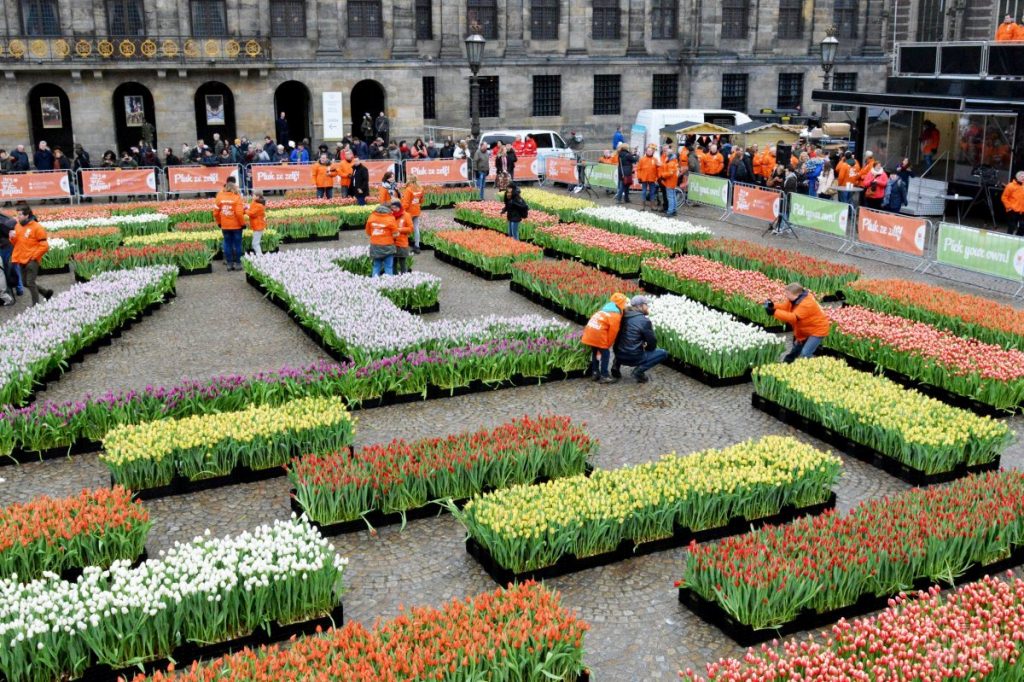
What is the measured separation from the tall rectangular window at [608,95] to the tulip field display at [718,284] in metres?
33.3

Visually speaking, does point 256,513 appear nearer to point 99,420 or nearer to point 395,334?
point 99,420

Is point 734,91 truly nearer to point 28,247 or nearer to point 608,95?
point 608,95

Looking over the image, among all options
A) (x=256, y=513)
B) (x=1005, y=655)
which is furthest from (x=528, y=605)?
(x=256, y=513)

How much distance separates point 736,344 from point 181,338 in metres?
9.19

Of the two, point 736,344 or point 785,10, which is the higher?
point 785,10

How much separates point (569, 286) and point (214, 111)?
3220cm

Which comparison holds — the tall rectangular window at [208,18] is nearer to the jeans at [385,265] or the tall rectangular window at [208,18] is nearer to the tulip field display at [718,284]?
the jeans at [385,265]

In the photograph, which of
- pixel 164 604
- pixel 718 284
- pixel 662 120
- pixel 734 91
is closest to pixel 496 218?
pixel 718 284

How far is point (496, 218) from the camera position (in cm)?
2647

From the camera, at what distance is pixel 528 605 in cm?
738

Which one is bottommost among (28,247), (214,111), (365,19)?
(28,247)

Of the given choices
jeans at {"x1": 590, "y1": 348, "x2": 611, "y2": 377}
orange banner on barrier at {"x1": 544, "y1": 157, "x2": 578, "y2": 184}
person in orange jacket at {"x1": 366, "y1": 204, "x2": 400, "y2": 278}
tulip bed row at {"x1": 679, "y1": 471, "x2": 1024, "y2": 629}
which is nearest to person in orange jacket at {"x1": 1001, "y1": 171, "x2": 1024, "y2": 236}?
jeans at {"x1": 590, "y1": 348, "x2": 611, "y2": 377}

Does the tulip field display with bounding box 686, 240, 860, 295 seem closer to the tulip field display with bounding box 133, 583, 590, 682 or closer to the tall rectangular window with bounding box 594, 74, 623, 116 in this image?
the tulip field display with bounding box 133, 583, 590, 682

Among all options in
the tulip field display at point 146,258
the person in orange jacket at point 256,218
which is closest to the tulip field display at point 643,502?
the tulip field display at point 146,258
